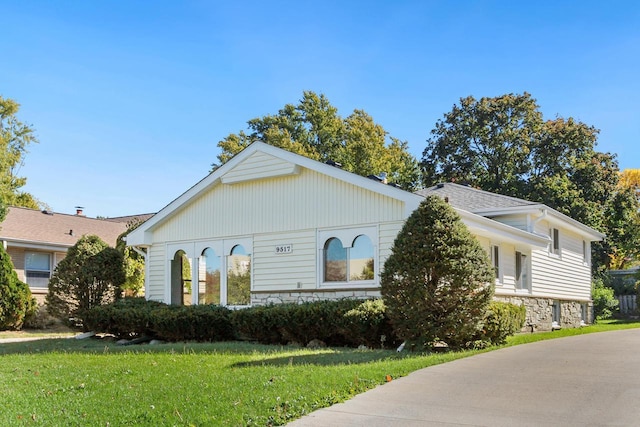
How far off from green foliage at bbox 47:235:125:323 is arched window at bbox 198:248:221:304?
2764 mm

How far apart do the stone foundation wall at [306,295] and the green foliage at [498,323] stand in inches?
121

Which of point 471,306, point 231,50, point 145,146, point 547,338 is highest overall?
point 231,50

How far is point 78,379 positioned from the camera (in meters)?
9.38

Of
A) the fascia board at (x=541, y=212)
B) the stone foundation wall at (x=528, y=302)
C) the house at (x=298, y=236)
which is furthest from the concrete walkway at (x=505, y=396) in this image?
the fascia board at (x=541, y=212)

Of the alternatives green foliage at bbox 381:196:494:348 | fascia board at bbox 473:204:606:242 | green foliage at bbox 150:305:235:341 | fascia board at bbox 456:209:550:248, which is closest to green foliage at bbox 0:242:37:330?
green foliage at bbox 150:305:235:341

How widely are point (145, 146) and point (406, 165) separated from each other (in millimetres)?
22269

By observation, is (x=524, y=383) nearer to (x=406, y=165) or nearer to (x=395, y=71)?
(x=395, y=71)

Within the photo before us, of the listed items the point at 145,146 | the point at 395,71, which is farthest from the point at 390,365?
the point at 145,146

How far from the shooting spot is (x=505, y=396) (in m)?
8.09

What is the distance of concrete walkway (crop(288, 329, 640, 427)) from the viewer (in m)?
6.96

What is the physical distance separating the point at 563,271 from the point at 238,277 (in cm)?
1227

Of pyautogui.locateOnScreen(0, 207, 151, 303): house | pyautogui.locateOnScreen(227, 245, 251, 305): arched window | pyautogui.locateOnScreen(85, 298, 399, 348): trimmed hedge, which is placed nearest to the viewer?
pyautogui.locateOnScreen(85, 298, 399, 348): trimmed hedge

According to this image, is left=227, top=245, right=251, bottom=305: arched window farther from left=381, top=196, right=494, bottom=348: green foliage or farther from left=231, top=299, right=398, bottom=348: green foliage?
left=381, top=196, right=494, bottom=348: green foliage

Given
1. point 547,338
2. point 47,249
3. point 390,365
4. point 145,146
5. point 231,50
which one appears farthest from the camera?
point 47,249
